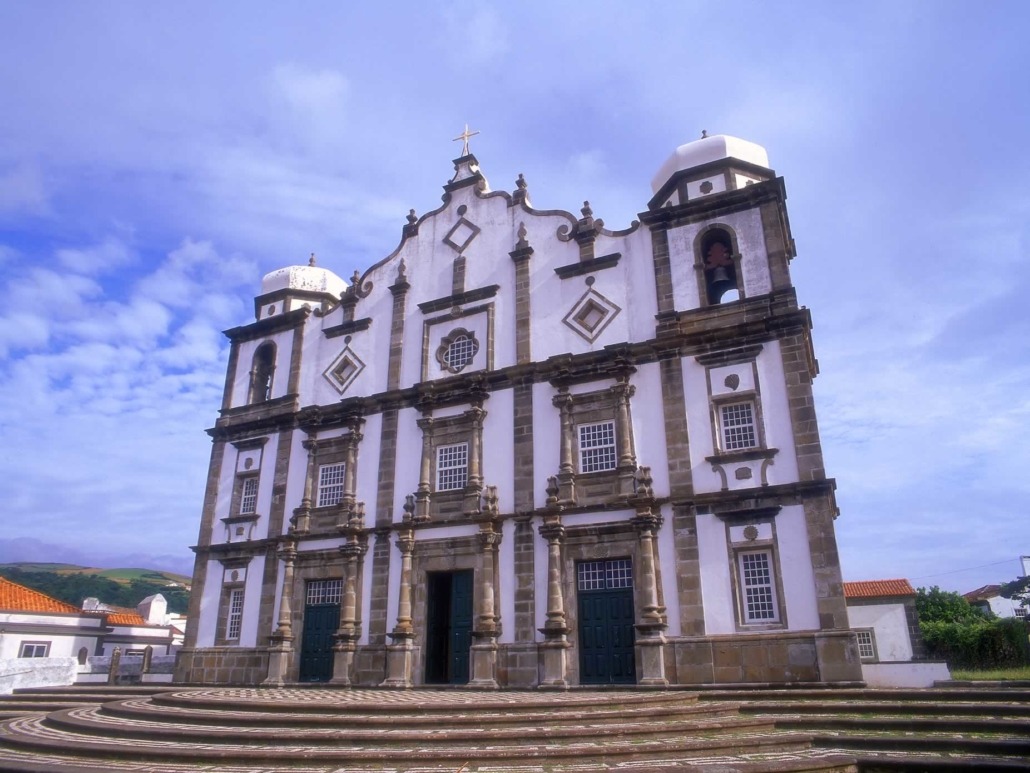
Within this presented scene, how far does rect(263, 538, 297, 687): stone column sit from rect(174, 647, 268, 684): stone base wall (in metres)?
0.47

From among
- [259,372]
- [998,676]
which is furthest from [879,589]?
[259,372]

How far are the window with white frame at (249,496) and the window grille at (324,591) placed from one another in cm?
331

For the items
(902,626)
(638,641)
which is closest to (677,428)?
(638,641)

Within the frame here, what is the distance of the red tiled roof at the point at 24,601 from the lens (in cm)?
2953

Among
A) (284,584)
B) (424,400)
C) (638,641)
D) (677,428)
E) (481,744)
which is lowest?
(481,744)

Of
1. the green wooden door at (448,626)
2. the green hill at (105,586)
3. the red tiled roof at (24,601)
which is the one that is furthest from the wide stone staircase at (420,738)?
the green hill at (105,586)

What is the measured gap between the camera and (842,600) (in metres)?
14.5

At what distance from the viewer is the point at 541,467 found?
60.2ft

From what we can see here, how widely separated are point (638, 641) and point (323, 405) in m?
12.0

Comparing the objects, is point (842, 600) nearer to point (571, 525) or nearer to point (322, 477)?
point (571, 525)

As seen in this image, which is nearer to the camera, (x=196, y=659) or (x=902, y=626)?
(x=196, y=659)

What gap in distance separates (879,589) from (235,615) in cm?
2692

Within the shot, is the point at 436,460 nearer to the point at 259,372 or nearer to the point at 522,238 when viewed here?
the point at 522,238

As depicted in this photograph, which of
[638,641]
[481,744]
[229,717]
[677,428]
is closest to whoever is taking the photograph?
[481,744]
